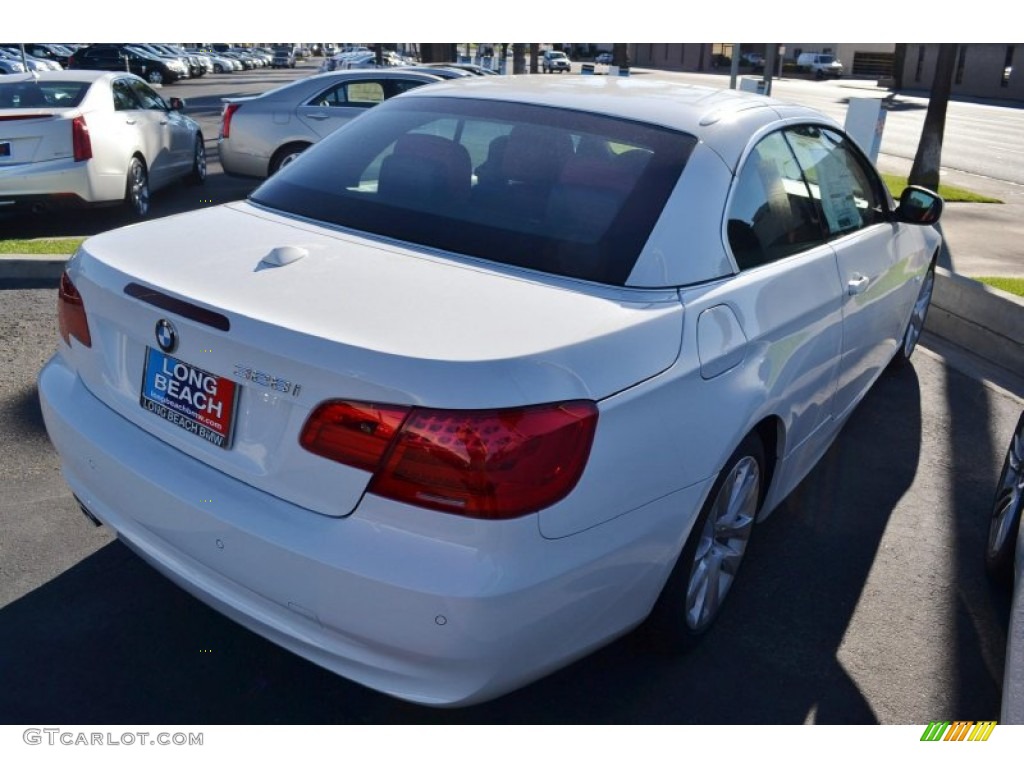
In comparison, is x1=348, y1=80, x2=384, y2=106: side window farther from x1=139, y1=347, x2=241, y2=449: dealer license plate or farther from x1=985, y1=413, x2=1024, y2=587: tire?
x1=139, y1=347, x2=241, y2=449: dealer license plate

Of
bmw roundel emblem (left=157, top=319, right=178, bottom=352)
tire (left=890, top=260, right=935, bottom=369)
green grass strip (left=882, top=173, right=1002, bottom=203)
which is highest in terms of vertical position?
bmw roundel emblem (left=157, top=319, right=178, bottom=352)

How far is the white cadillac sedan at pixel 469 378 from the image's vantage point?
7.27 feet

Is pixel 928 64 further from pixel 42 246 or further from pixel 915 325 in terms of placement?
pixel 42 246

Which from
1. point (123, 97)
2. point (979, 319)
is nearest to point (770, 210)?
point (979, 319)

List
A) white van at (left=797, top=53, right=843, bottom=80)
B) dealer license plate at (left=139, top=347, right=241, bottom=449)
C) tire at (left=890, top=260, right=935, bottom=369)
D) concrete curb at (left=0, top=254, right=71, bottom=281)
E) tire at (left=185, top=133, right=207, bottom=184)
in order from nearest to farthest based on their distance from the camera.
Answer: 1. dealer license plate at (left=139, top=347, right=241, bottom=449)
2. tire at (left=890, top=260, right=935, bottom=369)
3. concrete curb at (left=0, top=254, right=71, bottom=281)
4. tire at (left=185, top=133, right=207, bottom=184)
5. white van at (left=797, top=53, right=843, bottom=80)

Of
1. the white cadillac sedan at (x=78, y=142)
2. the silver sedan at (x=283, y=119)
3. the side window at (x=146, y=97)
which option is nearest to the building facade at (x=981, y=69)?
the silver sedan at (x=283, y=119)

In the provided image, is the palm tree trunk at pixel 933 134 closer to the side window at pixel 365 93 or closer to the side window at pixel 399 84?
the side window at pixel 399 84

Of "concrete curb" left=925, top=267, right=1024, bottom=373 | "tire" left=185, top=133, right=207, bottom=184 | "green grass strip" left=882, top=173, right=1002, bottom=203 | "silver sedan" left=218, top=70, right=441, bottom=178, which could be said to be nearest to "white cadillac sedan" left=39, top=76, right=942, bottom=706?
"concrete curb" left=925, top=267, right=1024, bottom=373

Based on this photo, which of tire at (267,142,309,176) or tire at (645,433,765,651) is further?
tire at (267,142,309,176)

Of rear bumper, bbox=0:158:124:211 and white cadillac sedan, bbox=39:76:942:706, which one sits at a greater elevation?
white cadillac sedan, bbox=39:76:942:706

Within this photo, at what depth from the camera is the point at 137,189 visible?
33.3 feet

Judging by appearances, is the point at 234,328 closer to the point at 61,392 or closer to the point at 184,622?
the point at 61,392

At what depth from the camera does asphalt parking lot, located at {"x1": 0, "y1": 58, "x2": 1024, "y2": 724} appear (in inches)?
114
